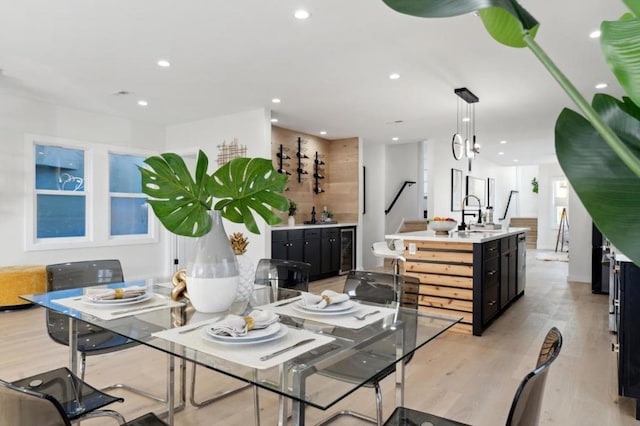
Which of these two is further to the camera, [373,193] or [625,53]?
[373,193]

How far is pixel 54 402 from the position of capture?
100 centimetres

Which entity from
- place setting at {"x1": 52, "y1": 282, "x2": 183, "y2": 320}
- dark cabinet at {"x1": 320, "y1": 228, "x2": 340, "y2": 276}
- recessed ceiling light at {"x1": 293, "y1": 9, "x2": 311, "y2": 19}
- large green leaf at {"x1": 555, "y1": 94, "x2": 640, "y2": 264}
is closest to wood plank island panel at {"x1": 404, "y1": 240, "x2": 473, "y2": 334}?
recessed ceiling light at {"x1": 293, "y1": 9, "x2": 311, "y2": 19}

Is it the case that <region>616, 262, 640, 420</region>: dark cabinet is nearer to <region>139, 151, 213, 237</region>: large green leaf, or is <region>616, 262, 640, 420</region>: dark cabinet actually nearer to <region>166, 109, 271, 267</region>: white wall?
<region>139, 151, 213, 237</region>: large green leaf

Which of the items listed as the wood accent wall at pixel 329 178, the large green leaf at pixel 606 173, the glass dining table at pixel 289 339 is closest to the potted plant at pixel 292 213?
the wood accent wall at pixel 329 178

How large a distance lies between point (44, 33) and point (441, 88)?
390 centimetres

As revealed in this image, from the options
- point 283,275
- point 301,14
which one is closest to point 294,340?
point 283,275

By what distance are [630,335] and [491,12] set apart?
105 inches

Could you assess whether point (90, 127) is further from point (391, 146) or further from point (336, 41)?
point (391, 146)

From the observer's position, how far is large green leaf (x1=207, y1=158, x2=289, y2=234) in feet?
5.65

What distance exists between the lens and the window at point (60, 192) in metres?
5.54

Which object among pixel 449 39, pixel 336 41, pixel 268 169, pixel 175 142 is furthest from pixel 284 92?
pixel 268 169

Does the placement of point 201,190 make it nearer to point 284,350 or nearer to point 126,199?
point 284,350

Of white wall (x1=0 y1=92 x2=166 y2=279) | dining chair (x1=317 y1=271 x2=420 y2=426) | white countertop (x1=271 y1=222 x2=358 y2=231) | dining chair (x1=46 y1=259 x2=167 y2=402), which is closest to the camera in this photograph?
dining chair (x1=317 y1=271 x2=420 y2=426)

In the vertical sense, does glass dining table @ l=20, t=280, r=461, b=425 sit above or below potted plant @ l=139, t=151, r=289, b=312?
below
